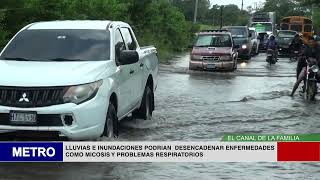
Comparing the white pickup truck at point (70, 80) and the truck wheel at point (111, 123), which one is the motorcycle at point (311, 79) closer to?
the white pickup truck at point (70, 80)

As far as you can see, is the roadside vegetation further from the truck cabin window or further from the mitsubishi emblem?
the mitsubishi emblem

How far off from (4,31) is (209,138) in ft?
25.4

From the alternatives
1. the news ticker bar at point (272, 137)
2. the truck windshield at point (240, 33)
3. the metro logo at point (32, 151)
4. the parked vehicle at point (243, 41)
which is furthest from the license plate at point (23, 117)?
the truck windshield at point (240, 33)

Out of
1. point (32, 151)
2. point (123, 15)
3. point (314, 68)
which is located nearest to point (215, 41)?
point (123, 15)

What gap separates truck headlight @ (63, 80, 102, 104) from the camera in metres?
7.36

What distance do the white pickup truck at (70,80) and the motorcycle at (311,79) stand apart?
21.0ft

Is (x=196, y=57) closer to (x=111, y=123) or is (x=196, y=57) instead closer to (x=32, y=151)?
(x=111, y=123)

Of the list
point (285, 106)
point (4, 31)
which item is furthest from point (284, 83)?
point (4, 31)

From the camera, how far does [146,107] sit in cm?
1105

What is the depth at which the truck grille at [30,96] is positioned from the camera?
725 cm

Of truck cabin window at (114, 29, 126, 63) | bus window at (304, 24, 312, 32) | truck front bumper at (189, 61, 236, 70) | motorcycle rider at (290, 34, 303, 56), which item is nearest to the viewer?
truck cabin window at (114, 29, 126, 63)

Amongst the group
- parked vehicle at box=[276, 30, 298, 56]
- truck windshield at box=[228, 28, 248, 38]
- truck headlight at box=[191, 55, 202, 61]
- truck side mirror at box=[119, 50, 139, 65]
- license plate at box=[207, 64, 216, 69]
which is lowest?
parked vehicle at box=[276, 30, 298, 56]

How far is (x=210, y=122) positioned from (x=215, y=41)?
46.3ft

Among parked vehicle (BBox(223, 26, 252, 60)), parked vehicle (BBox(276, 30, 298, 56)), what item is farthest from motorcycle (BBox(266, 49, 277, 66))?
parked vehicle (BBox(276, 30, 298, 56))
